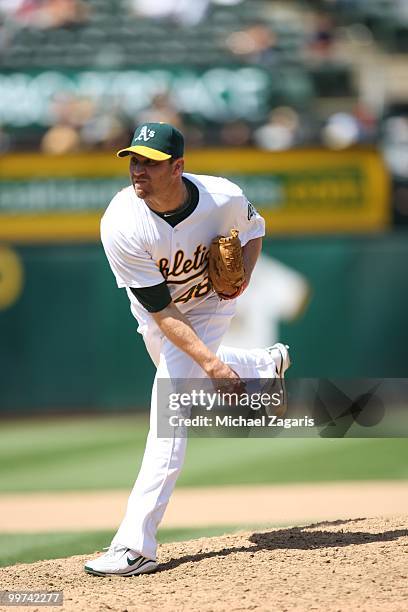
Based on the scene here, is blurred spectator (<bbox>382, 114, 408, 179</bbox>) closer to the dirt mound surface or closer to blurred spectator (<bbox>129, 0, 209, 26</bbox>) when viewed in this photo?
blurred spectator (<bbox>129, 0, 209, 26</bbox>)

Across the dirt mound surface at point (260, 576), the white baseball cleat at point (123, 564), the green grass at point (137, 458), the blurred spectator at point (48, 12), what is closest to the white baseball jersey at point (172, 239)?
the white baseball cleat at point (123, 564)

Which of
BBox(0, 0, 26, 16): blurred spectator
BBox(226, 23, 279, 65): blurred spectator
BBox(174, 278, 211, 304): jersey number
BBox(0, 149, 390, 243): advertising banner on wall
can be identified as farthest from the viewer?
BBox(0, 0, 26, 16): blurred spectator

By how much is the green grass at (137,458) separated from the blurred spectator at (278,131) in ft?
12.3

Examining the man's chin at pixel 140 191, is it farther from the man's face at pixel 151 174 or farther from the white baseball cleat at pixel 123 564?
the white baseball cleat at pixel 123 564

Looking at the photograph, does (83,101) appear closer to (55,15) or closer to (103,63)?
(103,63)

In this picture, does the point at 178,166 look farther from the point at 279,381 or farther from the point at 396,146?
the point at 396,146

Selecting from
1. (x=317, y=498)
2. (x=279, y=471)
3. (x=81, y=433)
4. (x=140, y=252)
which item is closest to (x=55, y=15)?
(x=81, y=433)

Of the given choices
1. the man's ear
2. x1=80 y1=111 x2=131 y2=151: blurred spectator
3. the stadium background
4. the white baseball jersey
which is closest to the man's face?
the man's ear

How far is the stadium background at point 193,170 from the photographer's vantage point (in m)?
10.1

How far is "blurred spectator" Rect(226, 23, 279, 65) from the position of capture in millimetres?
14109

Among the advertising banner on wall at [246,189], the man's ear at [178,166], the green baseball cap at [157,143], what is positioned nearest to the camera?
the green baseball cap at [157,143]

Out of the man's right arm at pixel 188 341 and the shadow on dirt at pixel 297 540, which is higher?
the man's right arm at pixel 188 341

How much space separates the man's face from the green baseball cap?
0.13 ft

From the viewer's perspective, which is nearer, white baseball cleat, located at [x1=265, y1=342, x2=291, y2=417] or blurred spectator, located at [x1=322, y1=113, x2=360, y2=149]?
white baseball cleat, located at [x1=265, y1=342, x2=291, y2=417]
